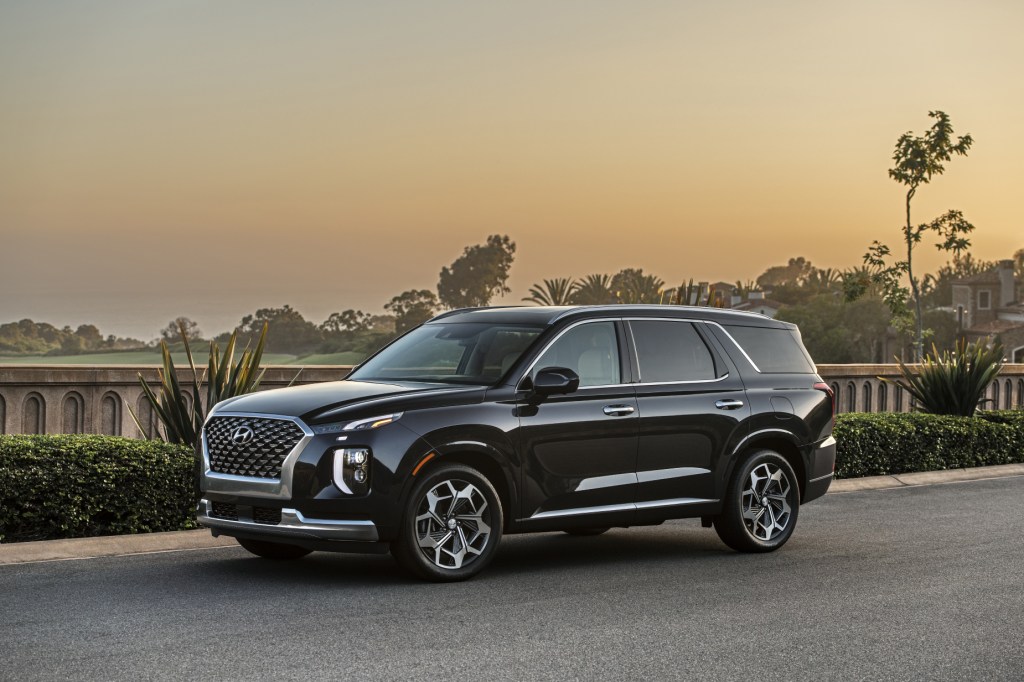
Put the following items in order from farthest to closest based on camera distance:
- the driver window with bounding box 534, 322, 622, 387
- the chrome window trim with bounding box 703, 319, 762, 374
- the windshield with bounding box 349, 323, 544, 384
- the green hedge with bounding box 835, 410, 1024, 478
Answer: the green hedge with bounding box 835, 410, 1024, 478
the chrome window trim with bounding box 703, 319, 762, 374
the driver window with bounding box 534, 322, 622, 387
the windshield with bounding box 349, 323, 544, 384

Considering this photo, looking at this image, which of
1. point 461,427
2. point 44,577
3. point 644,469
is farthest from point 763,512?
point 44,577

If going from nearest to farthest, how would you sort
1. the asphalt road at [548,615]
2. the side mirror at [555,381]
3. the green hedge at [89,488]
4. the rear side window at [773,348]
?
the asphalt road at [548,615] < the side mirror at [555,381] < the green hedge at [89,488] < the rear side window at [773,348]

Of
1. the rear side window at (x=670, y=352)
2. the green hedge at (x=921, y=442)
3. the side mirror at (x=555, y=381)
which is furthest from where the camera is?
the green hedge at (x=921, y=442)

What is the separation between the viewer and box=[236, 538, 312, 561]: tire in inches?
396

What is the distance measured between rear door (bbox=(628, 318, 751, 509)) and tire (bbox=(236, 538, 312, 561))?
8.48 feet

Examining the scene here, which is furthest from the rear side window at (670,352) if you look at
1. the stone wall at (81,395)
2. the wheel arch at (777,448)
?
the stone wall at (81,395)

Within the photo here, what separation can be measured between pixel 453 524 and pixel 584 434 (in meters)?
1.29

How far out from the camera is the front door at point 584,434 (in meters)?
9.59

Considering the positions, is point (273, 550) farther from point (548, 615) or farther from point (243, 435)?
point (548, 615)

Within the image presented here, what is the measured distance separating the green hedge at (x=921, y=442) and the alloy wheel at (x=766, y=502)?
624 cm

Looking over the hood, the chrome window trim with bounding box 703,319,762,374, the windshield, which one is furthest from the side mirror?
the chrome window trim with bounding box 703,319,762,374

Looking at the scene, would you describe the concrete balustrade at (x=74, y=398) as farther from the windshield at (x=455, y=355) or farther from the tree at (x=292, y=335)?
the tree at (x=292, y=335)

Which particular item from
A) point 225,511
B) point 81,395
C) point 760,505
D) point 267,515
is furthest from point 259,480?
point 81,395

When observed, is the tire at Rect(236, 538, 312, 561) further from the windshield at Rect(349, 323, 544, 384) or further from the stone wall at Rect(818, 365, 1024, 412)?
the stone wall at Rect(818, 365, 1024, 412)
